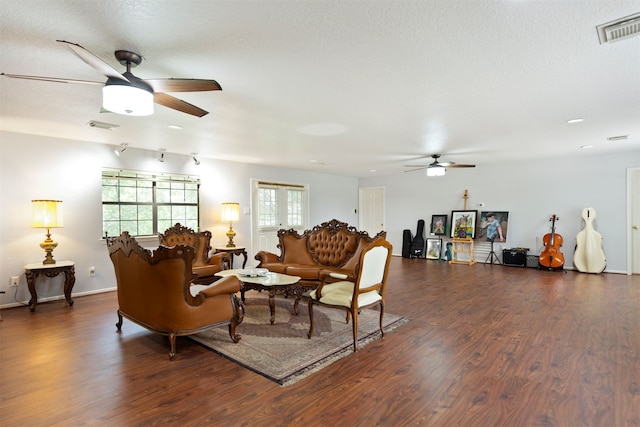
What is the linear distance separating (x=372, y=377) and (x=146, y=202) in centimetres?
526

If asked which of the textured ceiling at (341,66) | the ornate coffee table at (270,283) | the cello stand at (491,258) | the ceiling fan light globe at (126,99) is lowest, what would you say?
the cello stand at (491,258)

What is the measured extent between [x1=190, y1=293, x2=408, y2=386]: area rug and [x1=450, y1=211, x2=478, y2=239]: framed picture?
5.32 metres

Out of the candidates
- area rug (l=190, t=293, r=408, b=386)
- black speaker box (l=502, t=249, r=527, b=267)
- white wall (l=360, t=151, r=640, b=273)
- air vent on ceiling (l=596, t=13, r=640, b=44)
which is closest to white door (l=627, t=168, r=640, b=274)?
white wall (l=360, t=151, r=640, b=273)

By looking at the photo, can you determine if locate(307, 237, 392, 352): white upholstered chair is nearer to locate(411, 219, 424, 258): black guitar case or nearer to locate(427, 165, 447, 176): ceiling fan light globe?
locate(427, 165, 447, 176): ceiling fan light globe

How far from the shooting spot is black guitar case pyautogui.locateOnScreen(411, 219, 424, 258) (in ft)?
31.2

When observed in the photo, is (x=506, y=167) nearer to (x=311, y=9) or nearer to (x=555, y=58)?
(x=555, y=58)

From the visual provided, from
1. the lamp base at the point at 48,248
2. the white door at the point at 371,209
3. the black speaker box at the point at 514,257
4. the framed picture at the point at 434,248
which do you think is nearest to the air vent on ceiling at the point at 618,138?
the black speaker box at the point at 514,257

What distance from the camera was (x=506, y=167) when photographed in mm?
8289

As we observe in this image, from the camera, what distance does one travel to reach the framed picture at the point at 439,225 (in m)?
9.17

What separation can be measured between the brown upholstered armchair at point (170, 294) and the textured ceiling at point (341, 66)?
5.26 ft

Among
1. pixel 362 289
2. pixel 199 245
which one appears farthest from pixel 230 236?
pixel 362 289

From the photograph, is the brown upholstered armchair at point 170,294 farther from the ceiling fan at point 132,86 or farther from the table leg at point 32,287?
the table leg at point 32,287

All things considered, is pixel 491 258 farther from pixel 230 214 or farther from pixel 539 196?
pixel 230 214

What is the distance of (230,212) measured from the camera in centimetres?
687
